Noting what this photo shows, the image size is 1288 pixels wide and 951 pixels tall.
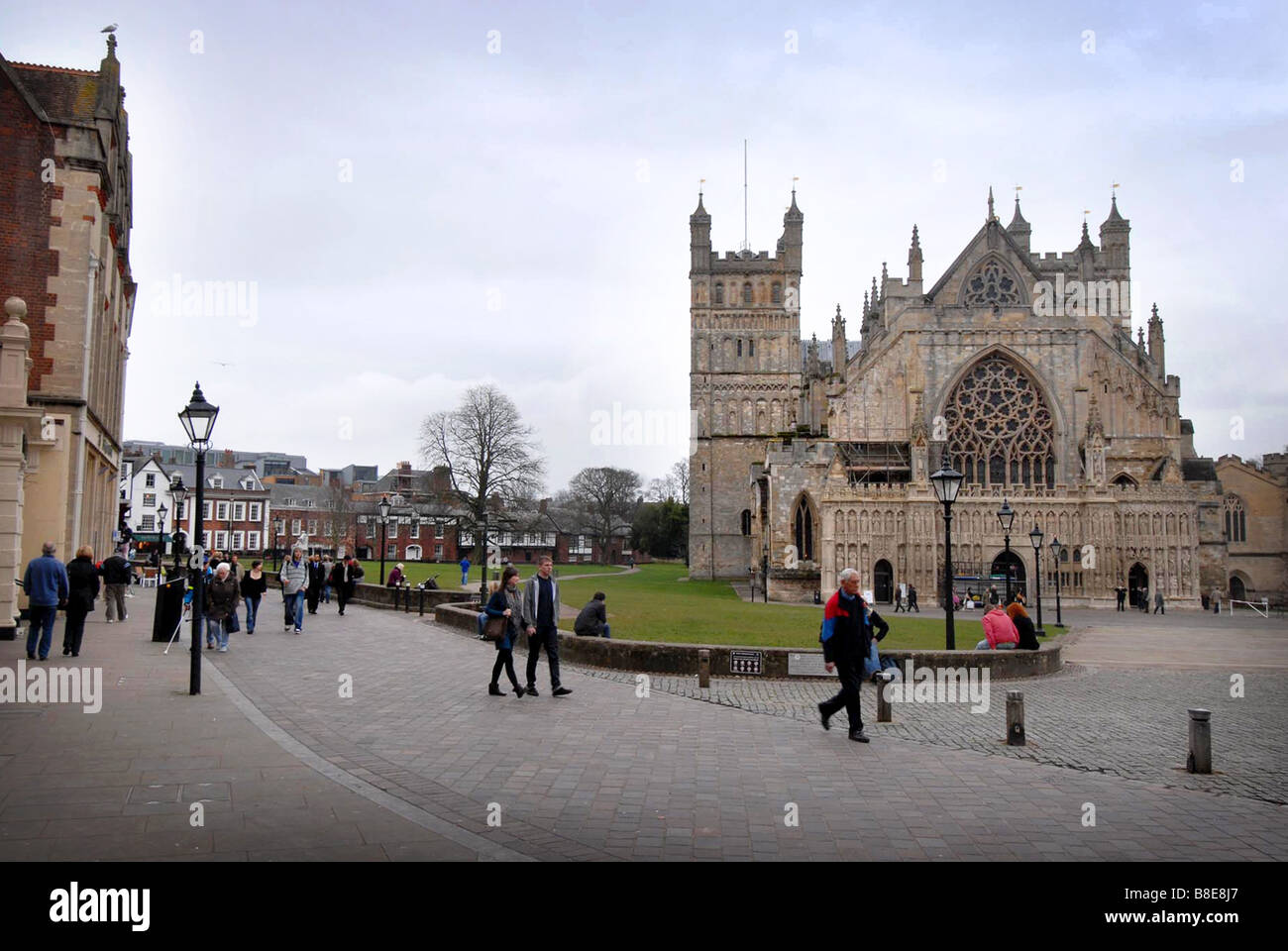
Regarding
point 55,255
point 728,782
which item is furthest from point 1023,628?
point 55,255

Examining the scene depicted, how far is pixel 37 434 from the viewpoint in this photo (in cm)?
1688

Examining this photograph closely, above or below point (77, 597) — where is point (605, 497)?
above

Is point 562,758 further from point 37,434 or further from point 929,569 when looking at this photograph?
point 929,569

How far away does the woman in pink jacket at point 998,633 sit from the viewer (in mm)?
16656

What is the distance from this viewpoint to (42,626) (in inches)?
534

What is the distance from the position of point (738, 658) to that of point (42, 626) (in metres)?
10.3

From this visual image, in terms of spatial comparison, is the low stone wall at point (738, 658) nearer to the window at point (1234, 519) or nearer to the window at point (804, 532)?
the window at point (804, 532)

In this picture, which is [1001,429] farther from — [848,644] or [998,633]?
[848,644]

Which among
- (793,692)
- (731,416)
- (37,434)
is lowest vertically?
(793,692)

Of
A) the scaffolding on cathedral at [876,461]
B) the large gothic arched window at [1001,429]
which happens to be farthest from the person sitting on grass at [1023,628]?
the large gothic arched window at [1001,429]

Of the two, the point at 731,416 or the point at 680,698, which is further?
the point at 731,416

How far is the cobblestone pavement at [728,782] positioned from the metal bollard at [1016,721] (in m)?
0.33
